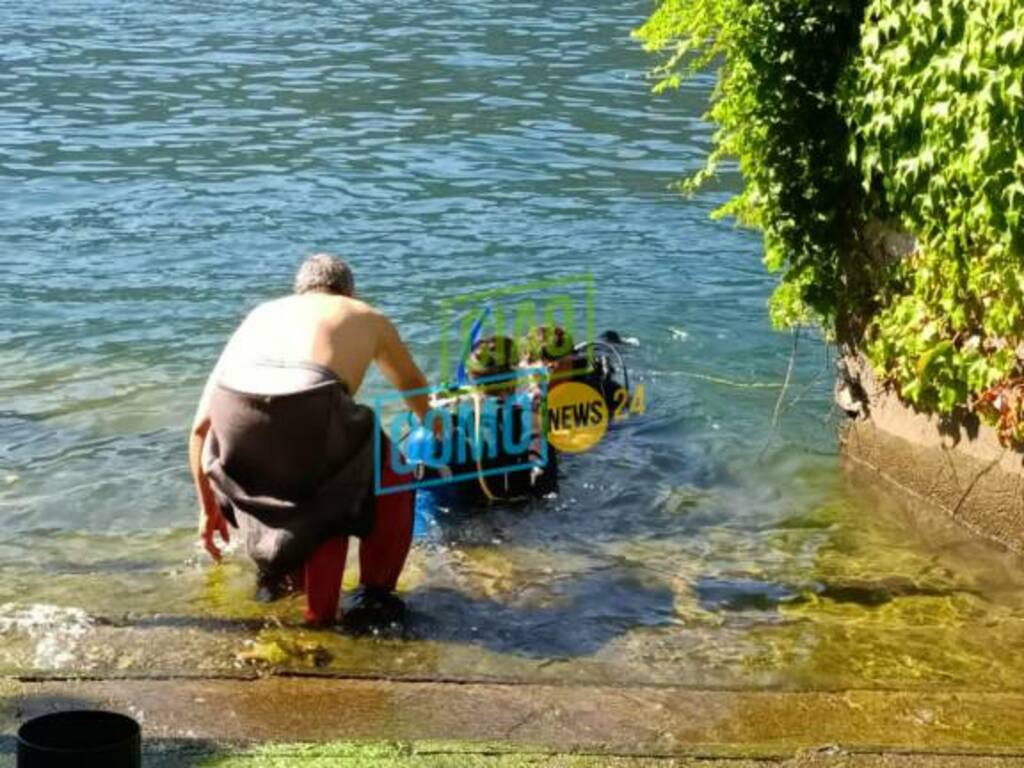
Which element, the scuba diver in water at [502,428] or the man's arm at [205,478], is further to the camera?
the scuba diver in water at [502,428]

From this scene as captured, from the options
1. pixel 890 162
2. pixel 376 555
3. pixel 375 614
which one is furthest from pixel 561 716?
pixel 890 162

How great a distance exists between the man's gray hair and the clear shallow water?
1.50 metres

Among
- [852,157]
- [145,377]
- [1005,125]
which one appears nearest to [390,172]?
[145,377]

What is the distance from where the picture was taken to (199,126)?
71.2ft

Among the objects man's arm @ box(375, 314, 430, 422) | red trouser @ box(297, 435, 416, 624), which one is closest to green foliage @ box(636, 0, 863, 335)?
man's arm @ box(375, 314, 430, 422)

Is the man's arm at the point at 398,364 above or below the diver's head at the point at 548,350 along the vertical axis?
above

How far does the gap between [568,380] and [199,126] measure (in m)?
12.8

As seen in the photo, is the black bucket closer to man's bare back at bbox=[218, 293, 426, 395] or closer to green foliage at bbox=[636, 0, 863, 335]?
man's bare back at bbox=[218, 293, 426, 395]

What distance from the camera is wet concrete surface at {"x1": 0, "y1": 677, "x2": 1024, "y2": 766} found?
593 cm

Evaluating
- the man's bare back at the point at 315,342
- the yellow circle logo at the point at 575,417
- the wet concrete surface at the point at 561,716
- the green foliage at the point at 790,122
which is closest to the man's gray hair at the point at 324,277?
the man's bare back at the point at 315,342

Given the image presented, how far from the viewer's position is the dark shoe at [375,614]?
305 inches

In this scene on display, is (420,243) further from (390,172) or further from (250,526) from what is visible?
(250,526)

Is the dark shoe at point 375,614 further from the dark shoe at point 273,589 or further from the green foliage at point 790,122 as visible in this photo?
the green foliage at point 790,122

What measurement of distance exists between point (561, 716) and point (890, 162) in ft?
11.7
